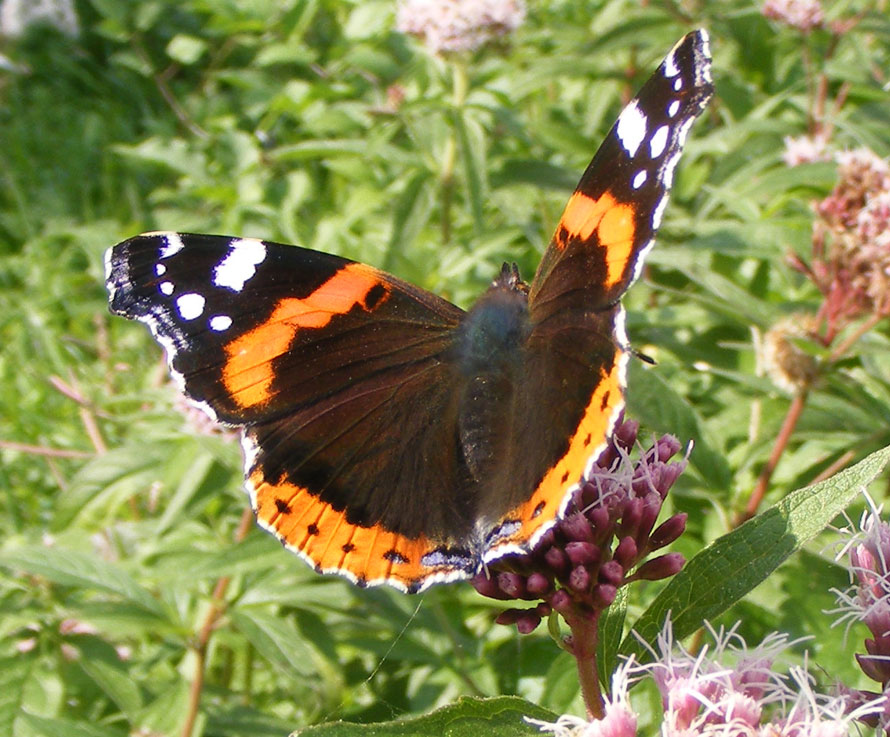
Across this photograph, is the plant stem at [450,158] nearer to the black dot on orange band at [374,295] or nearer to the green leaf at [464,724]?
the black dot on orange band at [374,295]

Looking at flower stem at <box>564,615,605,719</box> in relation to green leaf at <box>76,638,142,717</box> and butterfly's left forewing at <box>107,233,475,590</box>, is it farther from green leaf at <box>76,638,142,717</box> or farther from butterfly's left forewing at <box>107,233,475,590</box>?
green leaf at <box>76,638,142,717</box>

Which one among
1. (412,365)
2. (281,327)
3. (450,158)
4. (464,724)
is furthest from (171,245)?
(450,158)

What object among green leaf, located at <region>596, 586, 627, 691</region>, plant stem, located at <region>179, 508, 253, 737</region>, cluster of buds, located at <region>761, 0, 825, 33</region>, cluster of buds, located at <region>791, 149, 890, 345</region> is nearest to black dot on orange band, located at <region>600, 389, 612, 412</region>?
green leaf, located at <region>596, 586, 627, 691</region>

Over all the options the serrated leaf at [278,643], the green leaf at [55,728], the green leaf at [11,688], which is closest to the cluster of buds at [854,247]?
the serrated leaf at [278,643]

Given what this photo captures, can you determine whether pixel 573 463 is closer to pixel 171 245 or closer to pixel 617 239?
pixel 617 239

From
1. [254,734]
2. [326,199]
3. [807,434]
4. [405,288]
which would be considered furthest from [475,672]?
[326,199]
